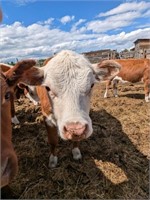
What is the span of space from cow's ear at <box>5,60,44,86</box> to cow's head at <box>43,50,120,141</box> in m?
0.11

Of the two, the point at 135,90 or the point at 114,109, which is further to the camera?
the point at 135,90

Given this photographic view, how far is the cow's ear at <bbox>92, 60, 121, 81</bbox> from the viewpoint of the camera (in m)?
3.74

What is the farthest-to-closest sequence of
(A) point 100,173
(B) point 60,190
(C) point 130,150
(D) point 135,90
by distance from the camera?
(D) point 135,90, (C) point 130,150, (A) point 100,173, (B) point 60,190

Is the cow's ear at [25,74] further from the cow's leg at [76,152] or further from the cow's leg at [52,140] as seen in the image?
the cow's leg at [76,152]

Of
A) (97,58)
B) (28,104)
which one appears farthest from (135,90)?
(97,58)

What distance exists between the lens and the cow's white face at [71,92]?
9.63ft

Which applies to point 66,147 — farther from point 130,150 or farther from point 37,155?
point 130,150

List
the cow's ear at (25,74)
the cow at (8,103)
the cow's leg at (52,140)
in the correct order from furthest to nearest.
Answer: the cow's leg at (52,140) → the cow's ear at (25,74) → the cow at (8,103)

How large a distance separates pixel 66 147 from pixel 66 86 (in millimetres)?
1844

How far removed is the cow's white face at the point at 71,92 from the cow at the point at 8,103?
213mm

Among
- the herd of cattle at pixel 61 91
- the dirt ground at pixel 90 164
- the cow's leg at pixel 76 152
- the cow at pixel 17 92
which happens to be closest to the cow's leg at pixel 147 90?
the dirt ground at pixel 90 164

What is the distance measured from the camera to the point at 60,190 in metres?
3.73

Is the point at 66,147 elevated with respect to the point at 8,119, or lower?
lower

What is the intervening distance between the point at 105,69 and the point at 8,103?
147 centimetres
